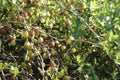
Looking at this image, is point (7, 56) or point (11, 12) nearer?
point (7, 56)

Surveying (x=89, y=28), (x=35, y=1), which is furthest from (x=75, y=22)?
(x=35, y=1)

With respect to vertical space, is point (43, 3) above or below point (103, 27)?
above

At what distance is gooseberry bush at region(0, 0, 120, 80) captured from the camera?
204 centimetres

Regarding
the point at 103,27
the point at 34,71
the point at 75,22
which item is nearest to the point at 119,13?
the point at 103,27

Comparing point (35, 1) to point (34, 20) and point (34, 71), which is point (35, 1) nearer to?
point (34, 20)

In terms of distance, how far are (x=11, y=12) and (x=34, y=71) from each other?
15.0 inches

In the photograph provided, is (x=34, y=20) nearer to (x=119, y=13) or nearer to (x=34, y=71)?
(x=34, y=71)

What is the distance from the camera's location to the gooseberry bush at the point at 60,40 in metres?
2.04

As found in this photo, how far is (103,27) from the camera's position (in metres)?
2.24

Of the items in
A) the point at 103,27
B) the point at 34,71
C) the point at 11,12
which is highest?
the point at 11,12

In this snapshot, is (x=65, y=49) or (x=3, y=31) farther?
(x=65, y=49)

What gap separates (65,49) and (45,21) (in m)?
0.22

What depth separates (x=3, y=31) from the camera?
81.3 inches

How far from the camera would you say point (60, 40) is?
216cm
